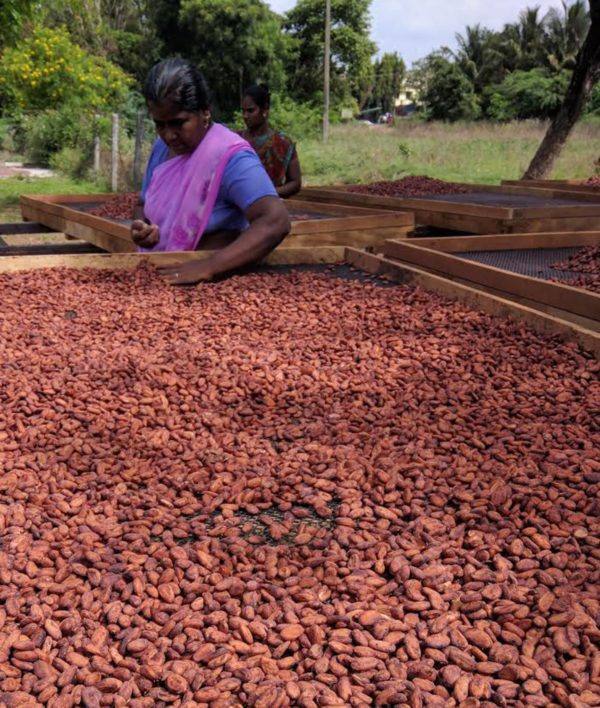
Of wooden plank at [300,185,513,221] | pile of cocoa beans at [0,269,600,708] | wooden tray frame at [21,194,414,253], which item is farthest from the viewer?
wooden plank at [300,185,513,221]

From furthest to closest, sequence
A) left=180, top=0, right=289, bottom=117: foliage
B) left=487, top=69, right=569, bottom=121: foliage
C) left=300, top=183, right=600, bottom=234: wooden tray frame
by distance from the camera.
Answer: left=487, top=69, right=569, bottom=121: foliage, left=180, top=0, right=289, bottom=117: foliage, left=300, top=183, right=600, bottom=234: wooden tray frame

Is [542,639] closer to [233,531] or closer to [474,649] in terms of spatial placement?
[474,649]

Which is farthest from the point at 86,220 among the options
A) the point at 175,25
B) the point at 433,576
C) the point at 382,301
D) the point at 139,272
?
the point at 175,25

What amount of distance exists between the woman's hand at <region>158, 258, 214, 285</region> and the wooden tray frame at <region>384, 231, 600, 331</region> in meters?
1.24

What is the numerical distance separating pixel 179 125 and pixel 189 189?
0.32 metres

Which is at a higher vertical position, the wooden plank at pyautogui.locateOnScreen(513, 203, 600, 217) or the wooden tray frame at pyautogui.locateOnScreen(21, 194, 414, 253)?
the wooden plank at pyautogui.locateOnScreen(513, 203, 600, 217)

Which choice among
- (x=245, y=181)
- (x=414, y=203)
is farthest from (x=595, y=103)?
(x=245, y=181)

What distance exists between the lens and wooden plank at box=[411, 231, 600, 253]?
4590mm

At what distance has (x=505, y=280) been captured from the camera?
3689 mm

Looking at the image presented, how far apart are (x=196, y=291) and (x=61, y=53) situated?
16246 mm

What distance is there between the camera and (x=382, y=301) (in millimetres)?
3543

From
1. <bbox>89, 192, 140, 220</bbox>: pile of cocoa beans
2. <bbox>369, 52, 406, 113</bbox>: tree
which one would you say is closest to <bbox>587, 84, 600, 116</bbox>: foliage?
<bbox>89, 192, 140, 220</bbox>: pile of cocoa beans

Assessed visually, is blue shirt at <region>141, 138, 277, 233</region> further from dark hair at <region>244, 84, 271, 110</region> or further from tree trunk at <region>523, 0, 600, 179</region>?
tree trunk at <region>523, 0, 600, 179</region>

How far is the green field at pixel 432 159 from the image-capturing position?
14258mm
